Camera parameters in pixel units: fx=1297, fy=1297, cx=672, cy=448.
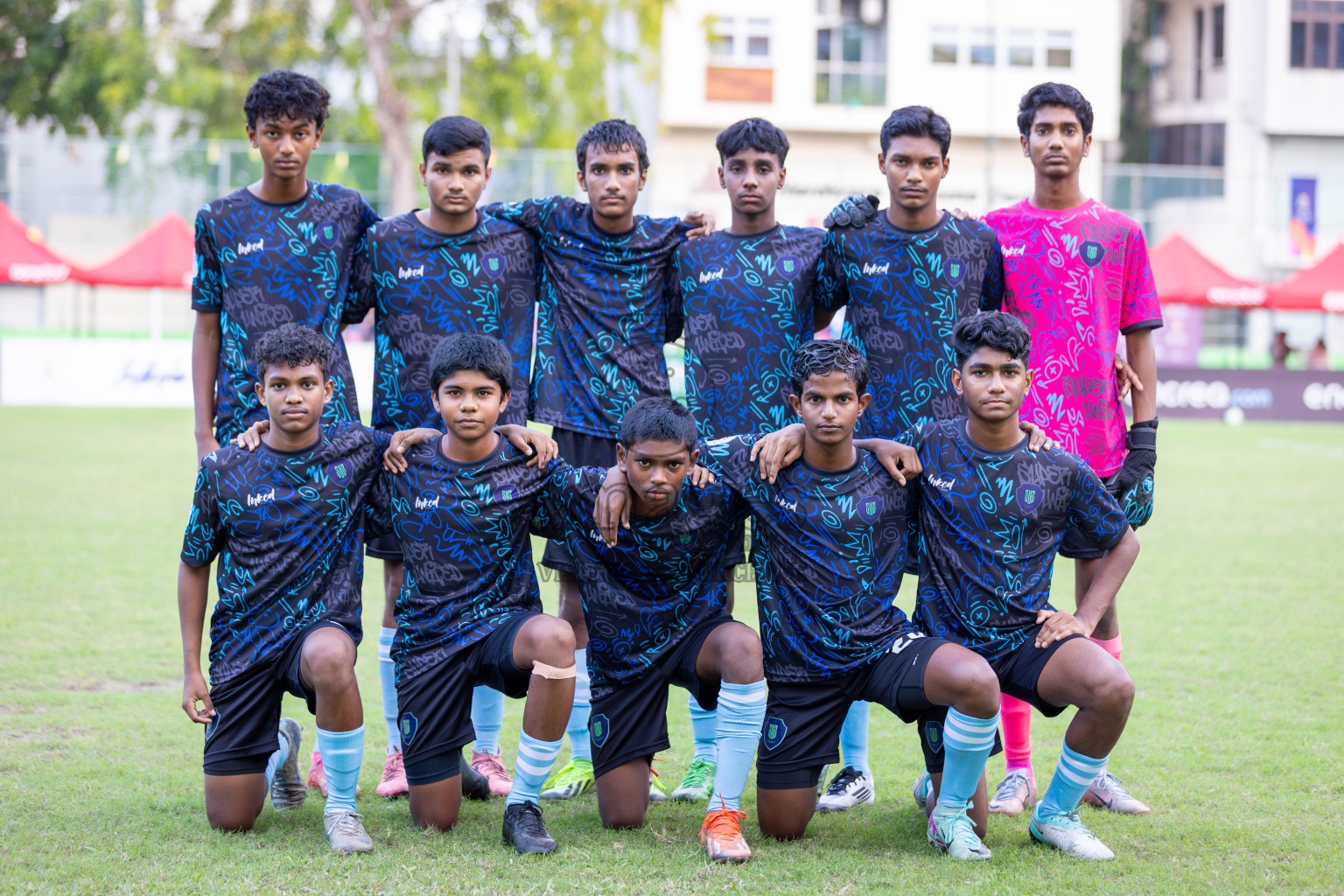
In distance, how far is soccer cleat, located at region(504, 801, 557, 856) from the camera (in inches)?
146

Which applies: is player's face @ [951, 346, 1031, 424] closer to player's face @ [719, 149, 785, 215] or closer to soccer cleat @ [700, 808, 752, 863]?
player's face @ [719, 149, 785, 215]

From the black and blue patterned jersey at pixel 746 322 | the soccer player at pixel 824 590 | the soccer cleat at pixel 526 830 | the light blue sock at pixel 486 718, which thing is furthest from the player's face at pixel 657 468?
the light blue sock at pixel 486 718

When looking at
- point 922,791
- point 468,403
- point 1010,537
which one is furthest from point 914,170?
point 922,791

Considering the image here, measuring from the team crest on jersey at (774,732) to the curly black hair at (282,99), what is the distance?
254 centimetres

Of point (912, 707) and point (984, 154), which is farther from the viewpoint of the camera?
point (984, 154)

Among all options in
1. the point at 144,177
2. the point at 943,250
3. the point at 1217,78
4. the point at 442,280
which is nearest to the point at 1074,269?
the point at 943,250

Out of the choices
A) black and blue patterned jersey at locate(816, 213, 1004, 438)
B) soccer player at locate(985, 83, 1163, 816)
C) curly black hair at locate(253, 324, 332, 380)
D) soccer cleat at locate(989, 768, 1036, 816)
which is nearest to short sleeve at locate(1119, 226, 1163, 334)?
soccer player at locate(985, 83, 1163, 816)

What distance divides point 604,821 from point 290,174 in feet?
7.87

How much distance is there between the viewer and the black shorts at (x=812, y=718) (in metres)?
3.89

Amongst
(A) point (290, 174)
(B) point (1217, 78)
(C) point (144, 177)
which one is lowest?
(A) point (290, 174)

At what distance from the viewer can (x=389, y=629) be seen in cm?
462

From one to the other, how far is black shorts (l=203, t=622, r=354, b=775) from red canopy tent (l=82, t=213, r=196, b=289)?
18.0 meters

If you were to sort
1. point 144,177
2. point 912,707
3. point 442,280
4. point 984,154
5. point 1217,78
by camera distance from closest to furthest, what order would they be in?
point 912,707
point 442,280
point 144,177
point 984,154
point 1217,78

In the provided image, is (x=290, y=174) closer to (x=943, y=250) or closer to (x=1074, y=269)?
Result: (x=943, y=250)
